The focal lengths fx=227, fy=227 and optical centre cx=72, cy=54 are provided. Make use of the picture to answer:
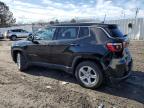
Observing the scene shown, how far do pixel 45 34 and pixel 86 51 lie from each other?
189 cm

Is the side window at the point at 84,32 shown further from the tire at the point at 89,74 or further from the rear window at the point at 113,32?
the tire at the point at 89,74

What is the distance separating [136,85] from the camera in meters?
6.73

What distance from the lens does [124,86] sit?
6.66 meters

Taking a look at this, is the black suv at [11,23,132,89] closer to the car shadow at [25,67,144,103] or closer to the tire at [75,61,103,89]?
the tire at [75,61,103,89]

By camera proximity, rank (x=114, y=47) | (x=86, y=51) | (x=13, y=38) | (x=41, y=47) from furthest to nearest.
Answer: (x=13, y=38), (x=41, y=47), (x=86, y=51), (x=114, y=47)

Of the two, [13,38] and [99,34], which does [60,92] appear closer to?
[99,34]

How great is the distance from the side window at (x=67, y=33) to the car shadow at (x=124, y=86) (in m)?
1.41

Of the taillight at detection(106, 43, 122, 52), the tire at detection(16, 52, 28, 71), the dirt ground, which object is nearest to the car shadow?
the dirt ground

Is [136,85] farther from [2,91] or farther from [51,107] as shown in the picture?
[2,91]

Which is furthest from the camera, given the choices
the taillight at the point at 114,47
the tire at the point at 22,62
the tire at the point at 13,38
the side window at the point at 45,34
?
the tire at the point at 13,38

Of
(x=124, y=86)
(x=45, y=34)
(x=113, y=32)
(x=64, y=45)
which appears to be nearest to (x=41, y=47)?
(x=45, y=34)

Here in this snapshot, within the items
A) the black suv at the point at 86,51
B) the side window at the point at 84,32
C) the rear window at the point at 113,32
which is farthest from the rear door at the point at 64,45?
the rear window at the point at 113,32

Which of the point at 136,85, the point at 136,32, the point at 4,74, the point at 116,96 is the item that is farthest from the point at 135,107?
the point at 136,32

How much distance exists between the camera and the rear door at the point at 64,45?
661 centimetres
